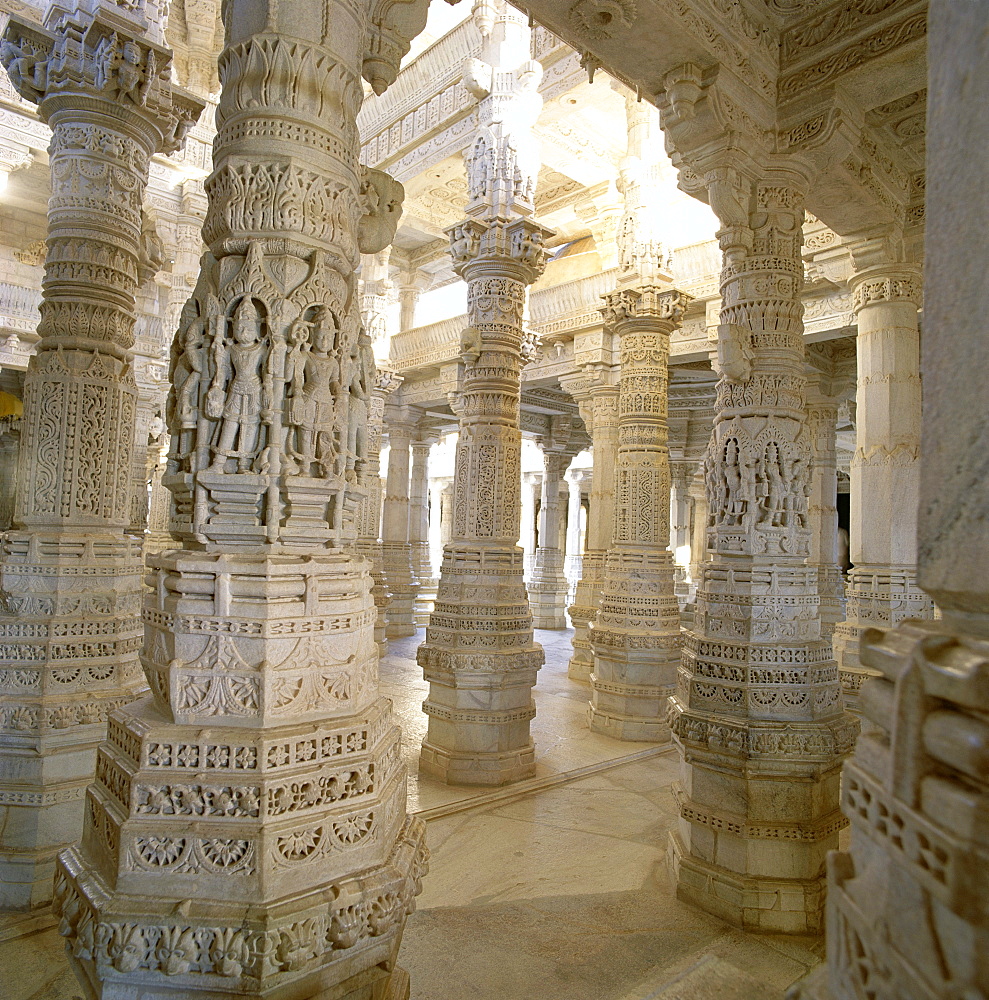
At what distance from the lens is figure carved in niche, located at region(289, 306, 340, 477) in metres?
2.53

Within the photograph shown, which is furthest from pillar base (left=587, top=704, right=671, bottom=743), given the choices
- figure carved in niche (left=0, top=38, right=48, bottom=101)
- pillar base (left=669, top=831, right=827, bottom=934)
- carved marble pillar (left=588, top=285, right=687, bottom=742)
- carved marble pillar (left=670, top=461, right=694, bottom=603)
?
carved marble pillar (left=670, top=461, right=694, bottom=603)

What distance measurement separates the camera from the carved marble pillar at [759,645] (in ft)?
12.9

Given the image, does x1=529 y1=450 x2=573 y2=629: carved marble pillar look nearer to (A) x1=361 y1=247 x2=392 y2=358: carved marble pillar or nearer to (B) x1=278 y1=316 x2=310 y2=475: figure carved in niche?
(A) x1=361 y1=247 x2=392 y2=358: carved marble pillar

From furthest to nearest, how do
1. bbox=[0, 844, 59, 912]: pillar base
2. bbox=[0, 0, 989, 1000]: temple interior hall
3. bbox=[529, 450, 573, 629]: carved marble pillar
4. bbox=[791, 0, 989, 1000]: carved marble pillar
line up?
1. bbox=[529, 450, 573, 629]: carved marble pillar
2. bbox=[0, 844, 59, 912]: pillar base
3. bbox=[0, 0, 989, 1000]: temple interior hall
4. bbox=[791, 0, 989, 1000]: carved marble pillar

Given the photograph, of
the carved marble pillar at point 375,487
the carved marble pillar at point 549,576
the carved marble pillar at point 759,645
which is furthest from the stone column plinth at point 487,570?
the carved marble pillar at point 549,576

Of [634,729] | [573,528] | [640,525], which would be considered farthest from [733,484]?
[573,528]

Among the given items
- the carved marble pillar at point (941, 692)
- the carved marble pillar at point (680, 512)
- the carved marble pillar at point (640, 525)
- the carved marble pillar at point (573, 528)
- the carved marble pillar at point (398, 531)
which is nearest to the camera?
the carved marble pillar at point (941, 692)

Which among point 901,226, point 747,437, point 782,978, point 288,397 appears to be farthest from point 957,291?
point 901,226

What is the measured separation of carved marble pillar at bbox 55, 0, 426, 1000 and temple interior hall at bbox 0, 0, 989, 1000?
14 mm

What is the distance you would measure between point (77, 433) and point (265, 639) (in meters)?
2.88

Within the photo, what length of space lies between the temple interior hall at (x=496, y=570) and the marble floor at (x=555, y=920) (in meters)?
0.03

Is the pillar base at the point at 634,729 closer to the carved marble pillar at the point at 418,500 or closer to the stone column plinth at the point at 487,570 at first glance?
the stone column plinth at the point at 487,570

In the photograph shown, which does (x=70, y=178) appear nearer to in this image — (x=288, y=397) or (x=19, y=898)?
(x=288, y=397)

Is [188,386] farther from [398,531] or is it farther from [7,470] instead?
[7,470]
